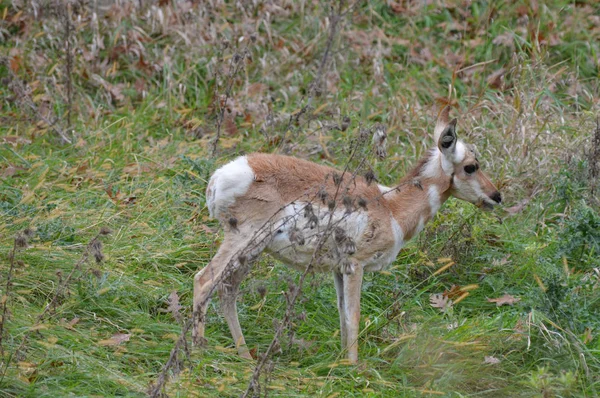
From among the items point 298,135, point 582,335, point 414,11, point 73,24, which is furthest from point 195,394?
point 414,11

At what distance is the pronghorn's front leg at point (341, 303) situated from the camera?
17.7 feet

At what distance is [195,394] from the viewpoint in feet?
14.4

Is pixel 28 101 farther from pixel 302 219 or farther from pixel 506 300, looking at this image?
pixel 506 300

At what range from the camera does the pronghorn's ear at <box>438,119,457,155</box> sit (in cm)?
558

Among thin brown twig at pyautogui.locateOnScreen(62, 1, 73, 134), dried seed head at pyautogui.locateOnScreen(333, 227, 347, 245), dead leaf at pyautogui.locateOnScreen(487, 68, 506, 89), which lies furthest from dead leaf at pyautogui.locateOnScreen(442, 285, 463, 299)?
thin brown twig at pyautogui.locateOnScreen(62, 1, 73, 134)

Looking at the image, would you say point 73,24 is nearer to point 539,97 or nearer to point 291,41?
point 291,41

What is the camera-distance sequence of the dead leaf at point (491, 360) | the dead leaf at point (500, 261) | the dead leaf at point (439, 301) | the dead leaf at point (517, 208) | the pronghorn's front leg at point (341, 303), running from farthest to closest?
the dead leaf at point (517, 208)
the dead leaf at point (500, 261)
the dead leaf at point (439, 301)
the pronghorn's front leg at point (341, 303)
the dead leaf at point (491, 360)

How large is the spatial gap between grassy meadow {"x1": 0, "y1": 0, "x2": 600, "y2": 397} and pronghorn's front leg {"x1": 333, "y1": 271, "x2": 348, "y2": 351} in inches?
3.3

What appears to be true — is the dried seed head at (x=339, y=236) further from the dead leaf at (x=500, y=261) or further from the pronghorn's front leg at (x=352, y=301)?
the dead leaf at (x=500, y=261)

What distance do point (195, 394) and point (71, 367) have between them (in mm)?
661

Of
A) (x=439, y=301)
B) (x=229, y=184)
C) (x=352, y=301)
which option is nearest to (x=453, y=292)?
(x=439, y=301)

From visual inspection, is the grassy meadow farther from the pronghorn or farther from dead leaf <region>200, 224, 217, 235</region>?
the pronghorn

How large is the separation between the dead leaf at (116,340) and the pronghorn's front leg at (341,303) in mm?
1258

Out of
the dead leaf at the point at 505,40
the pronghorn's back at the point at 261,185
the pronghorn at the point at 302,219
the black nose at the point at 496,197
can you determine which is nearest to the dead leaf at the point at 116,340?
the pronghorn at the point at 302,219
